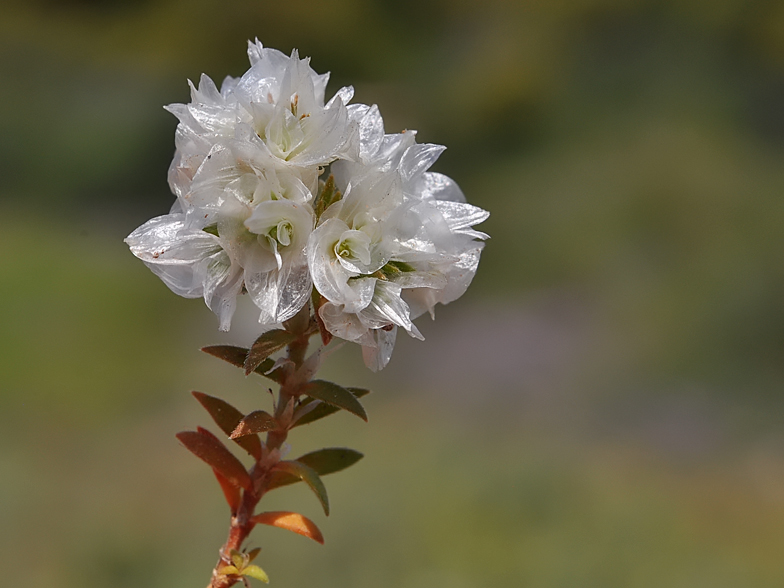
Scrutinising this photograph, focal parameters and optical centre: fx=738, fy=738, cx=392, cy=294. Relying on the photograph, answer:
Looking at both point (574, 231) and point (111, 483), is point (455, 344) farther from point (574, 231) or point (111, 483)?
point (111, 483)

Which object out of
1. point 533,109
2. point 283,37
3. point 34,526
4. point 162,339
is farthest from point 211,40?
point 34,526

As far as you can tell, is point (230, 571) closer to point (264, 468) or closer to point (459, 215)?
point (264, 468)

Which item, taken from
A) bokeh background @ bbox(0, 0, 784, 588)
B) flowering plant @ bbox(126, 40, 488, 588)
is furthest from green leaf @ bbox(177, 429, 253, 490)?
bokeh background @ bbox(0, 0, 784, 588)

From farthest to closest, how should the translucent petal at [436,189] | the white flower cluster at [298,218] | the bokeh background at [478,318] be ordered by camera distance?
the bokeh background at [478,318], the translucent petal at [436,189], the white flower cluster at [298,218]

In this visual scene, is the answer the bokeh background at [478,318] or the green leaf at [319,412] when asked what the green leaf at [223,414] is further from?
the bokeh background at [478,318]

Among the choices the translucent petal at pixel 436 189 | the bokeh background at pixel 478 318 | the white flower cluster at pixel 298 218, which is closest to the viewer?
the white flower cluster at pixel 298 218

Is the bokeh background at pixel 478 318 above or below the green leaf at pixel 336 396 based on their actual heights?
above

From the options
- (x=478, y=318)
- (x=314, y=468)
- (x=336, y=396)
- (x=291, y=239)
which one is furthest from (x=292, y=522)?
(x=478, y=318)

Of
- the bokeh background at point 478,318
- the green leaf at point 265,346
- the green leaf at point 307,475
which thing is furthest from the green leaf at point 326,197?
the bokeh background at point 478,318
